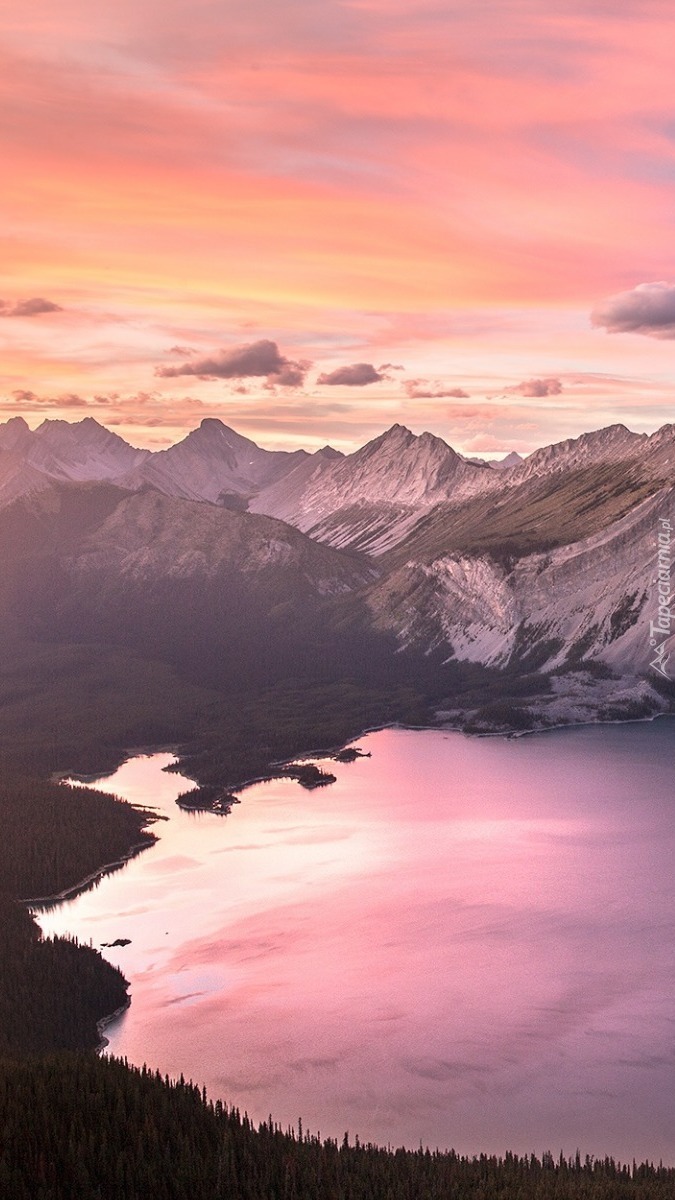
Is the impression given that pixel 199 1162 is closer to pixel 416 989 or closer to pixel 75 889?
pixel 416 989

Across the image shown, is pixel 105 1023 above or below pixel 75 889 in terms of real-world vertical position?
below

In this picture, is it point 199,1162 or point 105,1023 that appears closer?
point 199,1162

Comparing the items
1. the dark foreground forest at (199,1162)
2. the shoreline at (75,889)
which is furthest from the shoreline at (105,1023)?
the shoreline at (75,889)

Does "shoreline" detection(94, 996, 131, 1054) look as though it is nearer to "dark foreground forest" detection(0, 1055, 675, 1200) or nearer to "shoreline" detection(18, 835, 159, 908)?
"dark foreground forest" detection(0, 1055, 675, 1200)

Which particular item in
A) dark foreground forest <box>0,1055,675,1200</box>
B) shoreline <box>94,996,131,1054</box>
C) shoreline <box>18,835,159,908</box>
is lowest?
dark foreground forest <box>0,1055,675,1200</box>

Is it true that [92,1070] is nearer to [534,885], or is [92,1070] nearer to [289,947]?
[289,947]

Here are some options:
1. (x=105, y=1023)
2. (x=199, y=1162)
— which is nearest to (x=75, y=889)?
(x=105, y=1023)

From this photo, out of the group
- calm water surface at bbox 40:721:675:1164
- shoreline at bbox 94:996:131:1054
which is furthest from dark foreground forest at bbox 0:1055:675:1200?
shoreline at bbox 94:996:131:1054

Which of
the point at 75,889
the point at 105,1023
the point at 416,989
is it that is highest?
the point at 75,889

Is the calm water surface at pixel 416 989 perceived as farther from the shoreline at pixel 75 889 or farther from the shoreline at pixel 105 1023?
the shoreline at pixel 75 889
